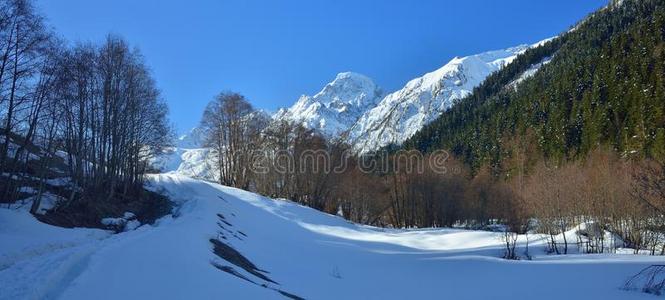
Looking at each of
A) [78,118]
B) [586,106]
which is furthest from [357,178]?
[586,106]

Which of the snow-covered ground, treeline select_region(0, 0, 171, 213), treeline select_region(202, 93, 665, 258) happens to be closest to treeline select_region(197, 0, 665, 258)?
treeline select_region(202, 93, 665, 258)

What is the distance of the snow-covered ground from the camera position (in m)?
8.02

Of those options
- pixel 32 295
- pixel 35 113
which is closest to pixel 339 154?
pixel 35 113

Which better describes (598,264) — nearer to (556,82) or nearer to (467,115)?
(556,82)

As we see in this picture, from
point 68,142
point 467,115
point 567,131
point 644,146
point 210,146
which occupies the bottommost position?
point 68,142

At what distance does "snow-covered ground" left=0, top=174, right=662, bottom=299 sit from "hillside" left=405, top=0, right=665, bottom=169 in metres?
40.4

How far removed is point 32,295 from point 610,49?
3995 inches

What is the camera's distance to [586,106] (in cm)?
7681

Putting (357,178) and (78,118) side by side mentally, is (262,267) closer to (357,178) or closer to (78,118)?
(78,118)

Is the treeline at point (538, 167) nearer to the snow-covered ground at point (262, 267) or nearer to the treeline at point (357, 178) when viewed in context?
the treeline at point (357, 178)

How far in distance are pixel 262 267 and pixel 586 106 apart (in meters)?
77.5

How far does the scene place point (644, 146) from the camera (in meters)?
59.1

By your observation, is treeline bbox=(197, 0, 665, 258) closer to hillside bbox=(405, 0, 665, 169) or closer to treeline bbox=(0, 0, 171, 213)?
hillside bbox=(405, 0, 665, 169)

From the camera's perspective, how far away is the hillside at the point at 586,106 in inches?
2596
